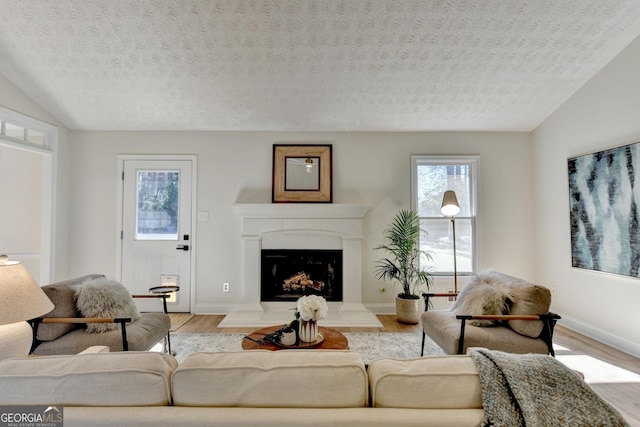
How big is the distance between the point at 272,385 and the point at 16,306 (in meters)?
1.41

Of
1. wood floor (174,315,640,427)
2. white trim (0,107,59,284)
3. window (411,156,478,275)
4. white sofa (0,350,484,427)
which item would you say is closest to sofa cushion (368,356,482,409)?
white sofa (0,350,484,427)

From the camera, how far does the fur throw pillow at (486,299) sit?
233cm

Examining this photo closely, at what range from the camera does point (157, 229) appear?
421 centimetres

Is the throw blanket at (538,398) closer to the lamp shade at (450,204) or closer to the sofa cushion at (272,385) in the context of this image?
the sofa cushion at (272,385)

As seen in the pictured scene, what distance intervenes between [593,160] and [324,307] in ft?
10.9

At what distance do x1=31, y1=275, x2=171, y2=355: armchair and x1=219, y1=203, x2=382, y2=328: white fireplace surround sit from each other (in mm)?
1756

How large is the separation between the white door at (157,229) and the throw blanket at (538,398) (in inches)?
157

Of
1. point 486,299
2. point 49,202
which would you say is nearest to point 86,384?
point 486,299

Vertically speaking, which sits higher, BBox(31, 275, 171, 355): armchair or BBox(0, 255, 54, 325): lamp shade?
BBox(0, 255, 54, 325): lamp shade

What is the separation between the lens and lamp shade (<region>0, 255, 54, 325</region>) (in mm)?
1445

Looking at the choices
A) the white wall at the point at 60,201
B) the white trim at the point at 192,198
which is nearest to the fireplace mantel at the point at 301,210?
the white trim at the point at 192,198

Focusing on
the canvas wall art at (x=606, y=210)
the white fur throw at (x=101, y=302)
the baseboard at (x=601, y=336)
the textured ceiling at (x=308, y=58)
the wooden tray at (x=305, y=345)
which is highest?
the textured ceiling at (x=308, y=58)

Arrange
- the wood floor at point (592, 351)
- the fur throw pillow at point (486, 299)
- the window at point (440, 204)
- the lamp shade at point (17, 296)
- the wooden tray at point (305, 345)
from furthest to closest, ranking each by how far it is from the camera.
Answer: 1. the window at point (440, 204)
2. the fur throw pillow at point (486, 299)
3. the wood floor at point (592, 351)
4. the wooden tray at point (305, 345)
5. the lamp shade at point (17, 296)

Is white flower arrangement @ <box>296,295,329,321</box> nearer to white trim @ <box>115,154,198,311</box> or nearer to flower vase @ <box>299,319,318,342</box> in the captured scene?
flower vase @ <box>299,319,318,342</box>
